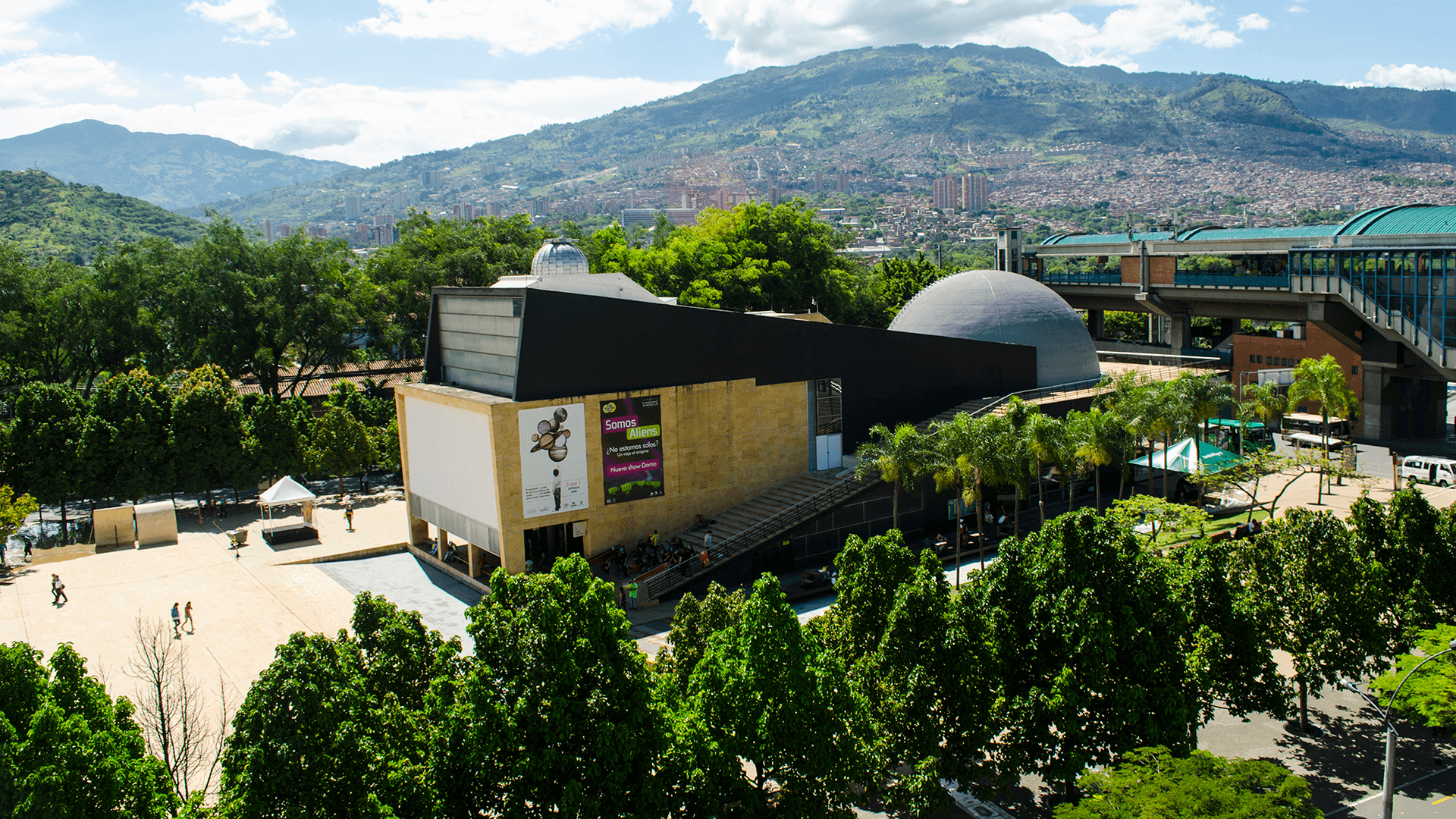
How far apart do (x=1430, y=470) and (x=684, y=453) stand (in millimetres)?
36522

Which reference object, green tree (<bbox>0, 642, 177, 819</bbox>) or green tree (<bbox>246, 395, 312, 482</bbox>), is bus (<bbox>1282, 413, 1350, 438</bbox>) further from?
green tree (<bbox>0, 642, 177, 819</bbox>)

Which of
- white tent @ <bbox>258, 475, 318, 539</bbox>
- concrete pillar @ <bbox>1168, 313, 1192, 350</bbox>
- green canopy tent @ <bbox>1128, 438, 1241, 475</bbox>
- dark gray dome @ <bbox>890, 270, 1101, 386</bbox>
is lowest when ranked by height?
white tent @ <bbox>258, 475, 318, 539</bbox>

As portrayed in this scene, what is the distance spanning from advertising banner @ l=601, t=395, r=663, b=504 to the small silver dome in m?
10.9

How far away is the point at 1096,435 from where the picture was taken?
38344 millimetres

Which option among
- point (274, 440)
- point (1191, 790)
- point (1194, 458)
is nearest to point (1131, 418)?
point (1194, 458)

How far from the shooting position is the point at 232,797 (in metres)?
14.2

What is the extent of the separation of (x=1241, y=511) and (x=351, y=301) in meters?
57.6

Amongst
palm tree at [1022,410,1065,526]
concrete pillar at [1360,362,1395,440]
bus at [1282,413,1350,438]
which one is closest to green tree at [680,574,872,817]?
palm tree at [1022,410,1065,526]

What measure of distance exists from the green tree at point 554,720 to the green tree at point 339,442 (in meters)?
39.1

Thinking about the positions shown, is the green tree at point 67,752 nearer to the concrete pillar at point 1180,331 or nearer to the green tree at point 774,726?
the green tree at point 774,726

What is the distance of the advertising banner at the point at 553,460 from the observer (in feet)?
118

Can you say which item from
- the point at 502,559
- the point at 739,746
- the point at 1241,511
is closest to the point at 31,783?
the point at 739,746

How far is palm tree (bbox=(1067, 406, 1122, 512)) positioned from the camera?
37938 millimetres

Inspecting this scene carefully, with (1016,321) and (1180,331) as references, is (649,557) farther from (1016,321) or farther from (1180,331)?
(1180,331)
